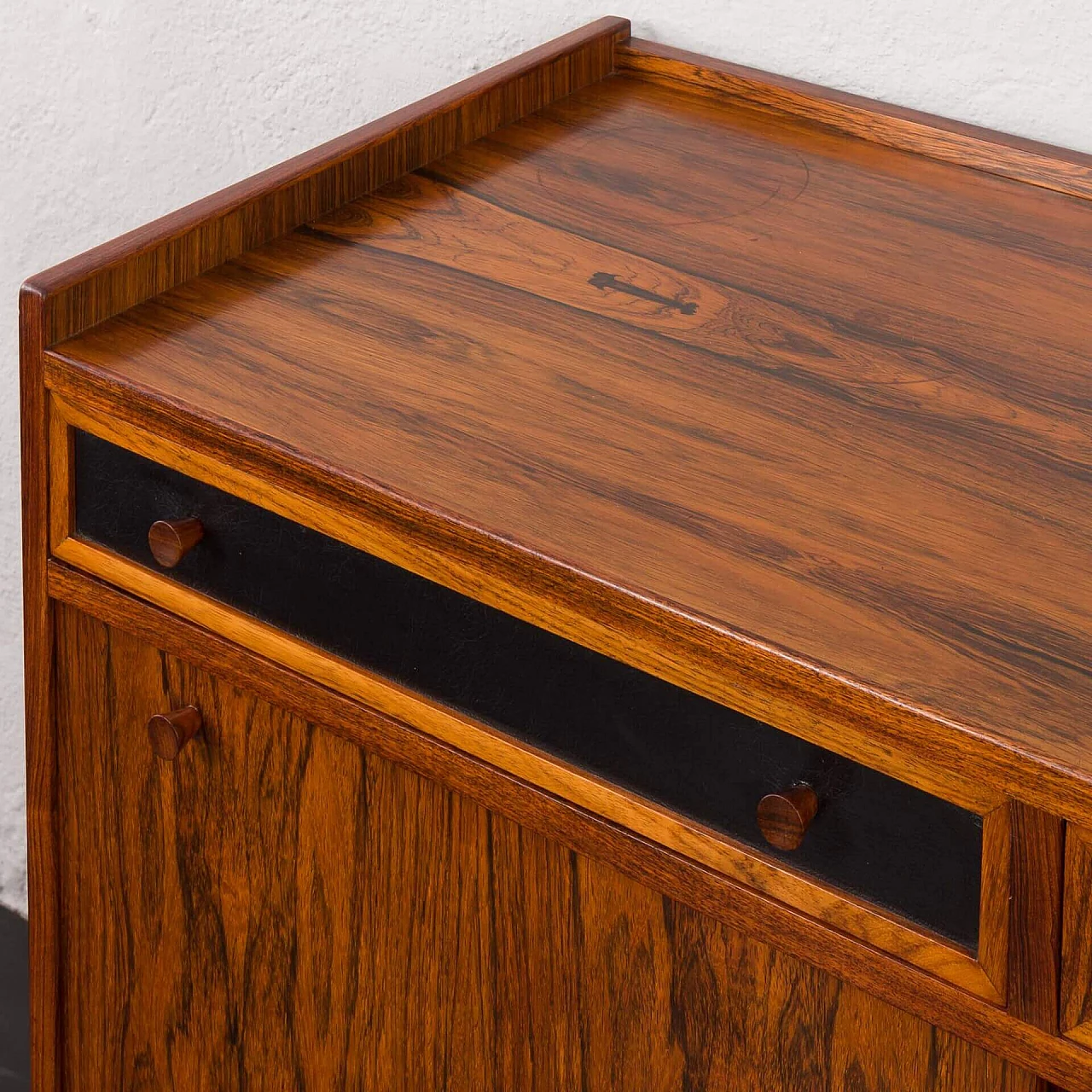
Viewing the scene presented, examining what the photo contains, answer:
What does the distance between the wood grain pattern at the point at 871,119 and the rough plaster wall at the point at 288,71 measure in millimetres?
25

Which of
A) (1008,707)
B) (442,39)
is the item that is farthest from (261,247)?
(1008,707)

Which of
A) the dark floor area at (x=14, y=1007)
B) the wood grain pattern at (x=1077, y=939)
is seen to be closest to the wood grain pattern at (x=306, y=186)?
the wood grain pattern at (x=1077, y=939)

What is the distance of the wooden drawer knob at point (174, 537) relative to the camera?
2.50 feet

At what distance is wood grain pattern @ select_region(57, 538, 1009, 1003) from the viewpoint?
0.61 meters

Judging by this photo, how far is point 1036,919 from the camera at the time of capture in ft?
1.92

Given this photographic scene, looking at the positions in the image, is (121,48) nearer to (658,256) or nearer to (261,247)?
(261,247)

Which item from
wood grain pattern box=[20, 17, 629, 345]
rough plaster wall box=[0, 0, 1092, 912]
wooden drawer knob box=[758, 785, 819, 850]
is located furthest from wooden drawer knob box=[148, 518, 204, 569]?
rough plaster wall box=[0, 0, 1092, 912]

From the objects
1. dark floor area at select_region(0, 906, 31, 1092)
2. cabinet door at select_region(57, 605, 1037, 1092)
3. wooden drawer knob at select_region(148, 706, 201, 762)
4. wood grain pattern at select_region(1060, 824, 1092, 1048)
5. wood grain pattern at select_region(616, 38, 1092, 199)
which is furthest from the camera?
dark floor area at select_region(0, 906, 31, 1092)

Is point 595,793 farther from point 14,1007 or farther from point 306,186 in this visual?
point 14,1007

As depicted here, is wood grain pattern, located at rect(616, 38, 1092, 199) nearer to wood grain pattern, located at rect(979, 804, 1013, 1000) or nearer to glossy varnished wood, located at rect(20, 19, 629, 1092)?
glossy varnished wood, located at rect(20, 19, 629, 1092)

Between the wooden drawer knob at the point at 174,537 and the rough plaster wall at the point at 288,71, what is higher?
the rough plaster wall at the point at 288,71

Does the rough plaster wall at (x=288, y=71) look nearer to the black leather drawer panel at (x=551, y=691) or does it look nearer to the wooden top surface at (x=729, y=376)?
the wooden top surface at (x=729, y=376)

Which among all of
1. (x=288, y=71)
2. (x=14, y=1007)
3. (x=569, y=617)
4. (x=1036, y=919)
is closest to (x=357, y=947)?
(x=569, y=617)

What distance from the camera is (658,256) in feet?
2.80
